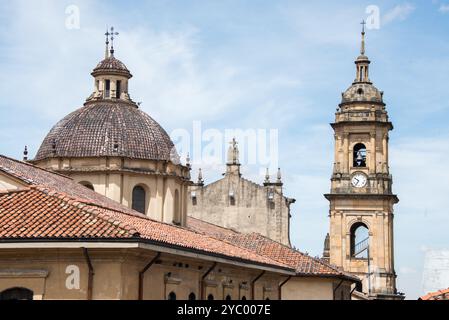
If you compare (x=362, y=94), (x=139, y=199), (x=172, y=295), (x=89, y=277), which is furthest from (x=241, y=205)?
(x=89, y=277)

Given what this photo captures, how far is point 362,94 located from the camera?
78875 mm

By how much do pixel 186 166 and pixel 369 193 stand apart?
25.0 m

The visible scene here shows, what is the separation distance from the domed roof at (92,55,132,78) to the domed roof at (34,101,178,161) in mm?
1597

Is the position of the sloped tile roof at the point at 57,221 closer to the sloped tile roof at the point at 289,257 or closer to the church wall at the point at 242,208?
the sloped tile roof at the point at 289,257

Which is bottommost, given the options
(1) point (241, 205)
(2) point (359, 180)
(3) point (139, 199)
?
(3) point (139, 199)

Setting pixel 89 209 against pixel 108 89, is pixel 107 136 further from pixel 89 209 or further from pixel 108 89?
pixel 89 209

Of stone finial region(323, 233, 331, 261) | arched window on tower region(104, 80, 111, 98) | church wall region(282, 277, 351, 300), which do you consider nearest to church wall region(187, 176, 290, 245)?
stone finial region(323, 233, 331, 261)

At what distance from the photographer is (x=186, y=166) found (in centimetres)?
5531

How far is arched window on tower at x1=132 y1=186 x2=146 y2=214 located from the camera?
5194cm

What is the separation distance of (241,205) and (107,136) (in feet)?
92.9

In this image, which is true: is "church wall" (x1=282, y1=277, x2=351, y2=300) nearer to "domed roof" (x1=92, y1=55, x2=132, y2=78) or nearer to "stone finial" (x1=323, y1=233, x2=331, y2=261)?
"domed roof" (x1=92, y1=55, x2=132, y2=78)
